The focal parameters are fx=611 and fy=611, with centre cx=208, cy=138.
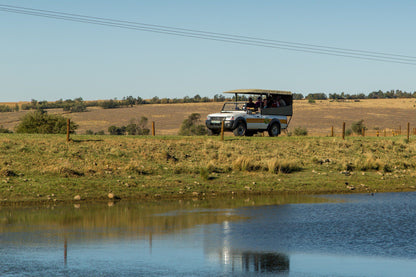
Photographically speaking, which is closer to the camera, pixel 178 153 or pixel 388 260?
pixel 388 260

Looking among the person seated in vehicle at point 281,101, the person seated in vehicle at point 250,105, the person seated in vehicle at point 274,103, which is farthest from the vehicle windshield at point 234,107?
the person seated in vehicle at point 281,101

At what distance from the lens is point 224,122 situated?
3591cm

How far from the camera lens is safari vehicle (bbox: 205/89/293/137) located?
118 ft

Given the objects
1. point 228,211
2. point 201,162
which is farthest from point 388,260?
point 201,162

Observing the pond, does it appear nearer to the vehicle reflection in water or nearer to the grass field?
the vehicle reflection in water

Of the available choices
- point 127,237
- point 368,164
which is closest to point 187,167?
point 368,164

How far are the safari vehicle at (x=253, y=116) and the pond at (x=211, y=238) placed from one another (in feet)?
49.5

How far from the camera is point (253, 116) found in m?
36.8

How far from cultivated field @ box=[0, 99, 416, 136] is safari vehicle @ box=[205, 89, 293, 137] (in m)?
41.1

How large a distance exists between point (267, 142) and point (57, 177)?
14.7m

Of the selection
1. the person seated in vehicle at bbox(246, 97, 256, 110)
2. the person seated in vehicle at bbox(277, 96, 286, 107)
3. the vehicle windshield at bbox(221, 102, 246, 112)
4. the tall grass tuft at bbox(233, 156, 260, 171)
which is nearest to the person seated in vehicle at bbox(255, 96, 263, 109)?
the person seated in vehicle at bbox(246, 97, 256, 110)

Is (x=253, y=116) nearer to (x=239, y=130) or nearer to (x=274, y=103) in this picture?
(x=239, y=130)

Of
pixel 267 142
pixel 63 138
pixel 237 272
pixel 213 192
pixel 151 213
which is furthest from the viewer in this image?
pixel 267 142

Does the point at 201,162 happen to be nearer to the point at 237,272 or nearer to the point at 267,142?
the point at 267,142
